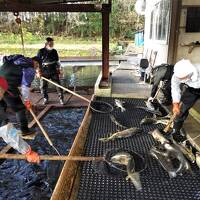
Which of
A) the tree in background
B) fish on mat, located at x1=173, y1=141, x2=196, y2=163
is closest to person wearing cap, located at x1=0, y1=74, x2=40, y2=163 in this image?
fish on mat, located at x1=173, y1=141, x2=196, y2=163

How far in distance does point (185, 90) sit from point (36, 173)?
316 centimetres

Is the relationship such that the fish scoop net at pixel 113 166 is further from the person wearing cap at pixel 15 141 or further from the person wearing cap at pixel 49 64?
the person wearing cap at pixel 49 64

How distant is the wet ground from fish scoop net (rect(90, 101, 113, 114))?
1.02 metres

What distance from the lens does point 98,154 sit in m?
4.49

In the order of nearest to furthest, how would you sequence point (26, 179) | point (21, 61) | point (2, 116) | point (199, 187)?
point (199, 187), point (2, 116), point (26, 179), point (21, 61)

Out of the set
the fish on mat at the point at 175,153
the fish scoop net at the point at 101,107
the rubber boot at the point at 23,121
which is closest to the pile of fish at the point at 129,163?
the fish on mat at the point at 175,153

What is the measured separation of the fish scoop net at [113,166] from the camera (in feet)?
12.9

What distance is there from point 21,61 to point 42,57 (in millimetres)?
3029

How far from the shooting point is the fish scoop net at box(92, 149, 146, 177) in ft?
12.9

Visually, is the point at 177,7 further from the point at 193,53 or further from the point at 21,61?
the point at 21,61

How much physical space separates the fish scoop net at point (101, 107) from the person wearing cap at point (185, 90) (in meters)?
1.81

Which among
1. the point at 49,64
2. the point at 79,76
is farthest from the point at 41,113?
the point at 79,76

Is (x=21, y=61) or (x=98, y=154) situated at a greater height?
(x=21, y=61)

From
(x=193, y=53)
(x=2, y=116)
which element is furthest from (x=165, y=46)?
(x=2, y=116)
